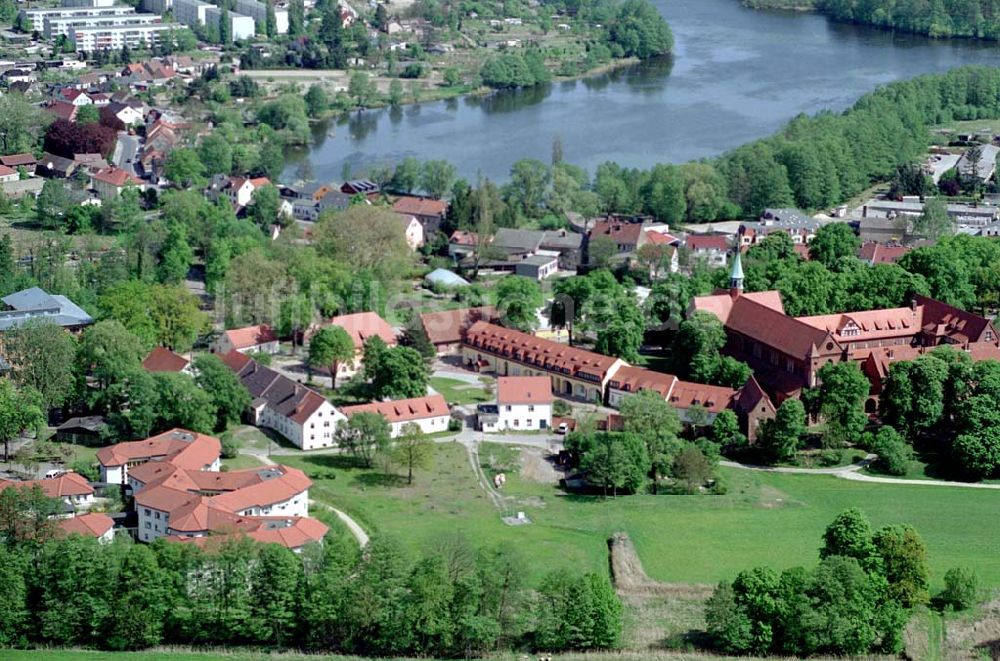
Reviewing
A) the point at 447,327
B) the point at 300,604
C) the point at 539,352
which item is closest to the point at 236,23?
the point at 447,327

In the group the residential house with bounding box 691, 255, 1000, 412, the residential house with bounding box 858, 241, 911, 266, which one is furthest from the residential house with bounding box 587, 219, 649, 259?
the residential house with bounding box 691, 255, 1000, 412

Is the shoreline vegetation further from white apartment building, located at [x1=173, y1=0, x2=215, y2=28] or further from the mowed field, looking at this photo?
the mowed field

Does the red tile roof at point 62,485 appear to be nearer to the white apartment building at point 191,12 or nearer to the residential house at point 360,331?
the residential house at point 360,331

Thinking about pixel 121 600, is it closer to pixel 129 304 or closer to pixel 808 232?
pixel 129 304

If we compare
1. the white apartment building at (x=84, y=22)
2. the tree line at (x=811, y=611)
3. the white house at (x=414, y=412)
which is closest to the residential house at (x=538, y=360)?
the white house at (x=414, y=412)

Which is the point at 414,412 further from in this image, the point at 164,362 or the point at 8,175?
the point at 8,175

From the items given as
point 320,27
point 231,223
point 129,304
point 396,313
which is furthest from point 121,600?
point 320,27

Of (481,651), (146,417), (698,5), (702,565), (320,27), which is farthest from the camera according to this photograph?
(698,5)
